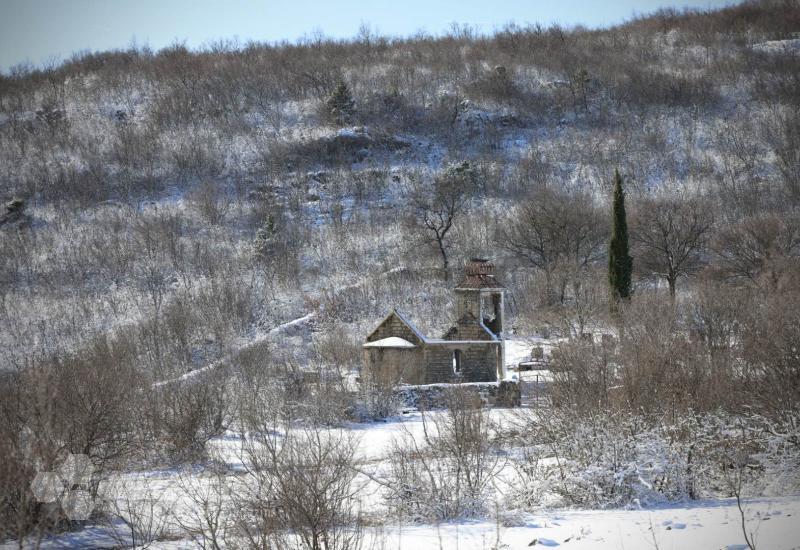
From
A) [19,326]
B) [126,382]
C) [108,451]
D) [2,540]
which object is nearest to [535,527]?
[2,540]

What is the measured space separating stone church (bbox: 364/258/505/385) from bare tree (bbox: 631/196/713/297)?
1474 cm

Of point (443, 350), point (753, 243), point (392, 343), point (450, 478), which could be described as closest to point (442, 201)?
point (753, 243)

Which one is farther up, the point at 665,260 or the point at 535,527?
the point at 665,260

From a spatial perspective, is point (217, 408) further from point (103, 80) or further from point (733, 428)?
point (103, 80)

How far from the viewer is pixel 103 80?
67.6 metres

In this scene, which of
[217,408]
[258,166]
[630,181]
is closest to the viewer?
[217,408]

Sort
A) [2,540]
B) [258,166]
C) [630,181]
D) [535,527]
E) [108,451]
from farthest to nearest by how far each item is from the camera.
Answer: [258,166], [630,181], [108,451], [535,527], [2,540]

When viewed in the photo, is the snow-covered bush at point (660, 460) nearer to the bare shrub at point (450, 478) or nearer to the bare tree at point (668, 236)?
the bare shrub at point (450, 478)

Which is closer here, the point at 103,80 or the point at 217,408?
the point at 217,408

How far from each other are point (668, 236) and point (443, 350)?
18740 mm

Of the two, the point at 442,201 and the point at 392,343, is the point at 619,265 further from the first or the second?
the point at 442,201

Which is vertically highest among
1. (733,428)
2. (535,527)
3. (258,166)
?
(258,166)

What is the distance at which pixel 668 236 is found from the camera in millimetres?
35844

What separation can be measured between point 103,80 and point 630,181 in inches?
2002
